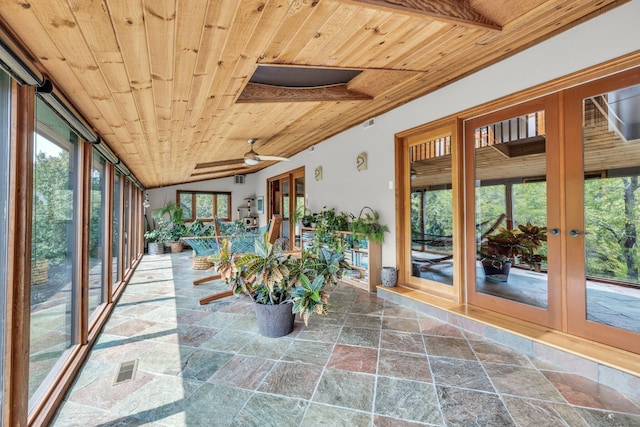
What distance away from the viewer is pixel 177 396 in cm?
164

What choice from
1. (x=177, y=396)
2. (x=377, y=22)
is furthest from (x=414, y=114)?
(x=177, y=396)

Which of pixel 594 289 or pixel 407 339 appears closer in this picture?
pixel 594 289

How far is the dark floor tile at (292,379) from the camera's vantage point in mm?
1691

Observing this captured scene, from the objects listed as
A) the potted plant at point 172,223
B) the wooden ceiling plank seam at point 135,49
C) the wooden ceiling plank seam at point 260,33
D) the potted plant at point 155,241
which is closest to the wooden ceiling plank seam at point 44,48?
the wooden ceiling plank seam at point 135,49

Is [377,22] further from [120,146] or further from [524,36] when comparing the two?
[120,146]

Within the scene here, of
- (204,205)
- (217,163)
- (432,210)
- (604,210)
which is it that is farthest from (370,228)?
(204,205)

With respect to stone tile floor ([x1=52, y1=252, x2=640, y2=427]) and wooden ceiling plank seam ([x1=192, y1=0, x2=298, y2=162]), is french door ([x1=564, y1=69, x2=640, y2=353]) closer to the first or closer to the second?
stone tile floor ([x1=52, y1=252, x2=640, y2=427])

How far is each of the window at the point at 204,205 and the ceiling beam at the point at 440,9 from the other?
27.8ft

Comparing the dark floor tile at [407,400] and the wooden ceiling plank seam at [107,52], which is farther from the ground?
the wooden ceiling plank seam at [107,52]

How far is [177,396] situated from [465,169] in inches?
123

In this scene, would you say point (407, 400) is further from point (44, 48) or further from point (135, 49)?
point (44, 48)

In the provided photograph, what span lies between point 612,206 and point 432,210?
1.53 meters

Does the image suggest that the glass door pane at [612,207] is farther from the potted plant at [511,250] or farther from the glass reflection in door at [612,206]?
the potted plant at [511,250]

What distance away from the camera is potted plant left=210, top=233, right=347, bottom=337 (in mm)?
2260
